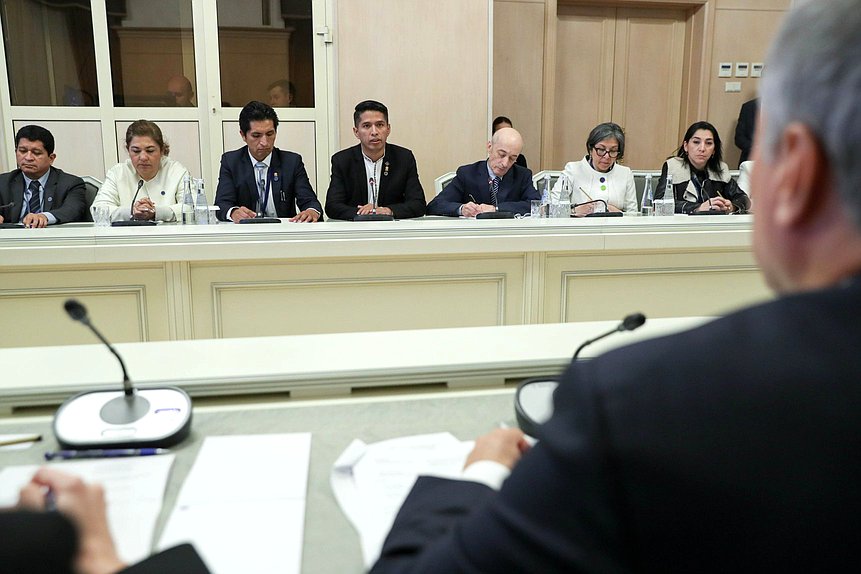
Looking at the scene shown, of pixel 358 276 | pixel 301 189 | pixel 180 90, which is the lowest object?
pixel 358 276

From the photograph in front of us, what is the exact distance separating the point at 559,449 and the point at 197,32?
5362 mm

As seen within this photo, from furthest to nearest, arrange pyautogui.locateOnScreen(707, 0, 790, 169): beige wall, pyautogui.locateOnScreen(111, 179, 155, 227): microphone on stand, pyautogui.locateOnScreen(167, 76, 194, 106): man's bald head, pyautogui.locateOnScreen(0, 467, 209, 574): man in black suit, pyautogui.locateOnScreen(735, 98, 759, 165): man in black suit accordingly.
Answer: pyautogui.locateOnScreen(707, 0, 790, 169): beige wall, pyautogui.locateOnScreen(735, 98, 759, 165): man in black suit, pyautogui.locateOnScreen(167, 76, 194, 106): man's bald head, pyautogui.locateOnScreen(111, 179, 155, 227): microphone on stand, pyautogui.locateOnScreen(0, 467, 209, 574): man in black suit

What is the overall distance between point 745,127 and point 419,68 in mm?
3185

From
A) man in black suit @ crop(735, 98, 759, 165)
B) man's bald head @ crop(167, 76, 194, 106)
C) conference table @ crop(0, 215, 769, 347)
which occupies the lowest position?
conference table @ crop(0, 215, 769, 347)

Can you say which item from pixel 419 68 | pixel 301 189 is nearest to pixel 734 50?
pixel 419 68

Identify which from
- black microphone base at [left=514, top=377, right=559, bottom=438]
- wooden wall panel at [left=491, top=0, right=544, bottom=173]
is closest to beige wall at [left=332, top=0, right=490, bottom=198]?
wooden wall panel at [left=491, top=0, right=544, bottom=173]

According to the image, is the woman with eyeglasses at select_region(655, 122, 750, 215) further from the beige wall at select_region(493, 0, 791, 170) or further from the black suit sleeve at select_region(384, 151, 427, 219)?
the beige wall at select_region(493, 0, 791, 170)

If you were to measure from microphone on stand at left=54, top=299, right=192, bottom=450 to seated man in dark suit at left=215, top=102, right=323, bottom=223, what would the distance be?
3235mm

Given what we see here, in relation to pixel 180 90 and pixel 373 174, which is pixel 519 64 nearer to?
pixel 373 174

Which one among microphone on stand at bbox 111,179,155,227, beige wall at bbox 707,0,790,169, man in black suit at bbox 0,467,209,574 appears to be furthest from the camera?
beige wall at bbox 707,0,790,169

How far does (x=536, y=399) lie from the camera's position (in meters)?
1.01

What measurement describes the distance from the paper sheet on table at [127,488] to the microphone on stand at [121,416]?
3 centimetres

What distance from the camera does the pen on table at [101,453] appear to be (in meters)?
0.88

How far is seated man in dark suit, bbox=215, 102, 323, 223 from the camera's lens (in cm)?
418
